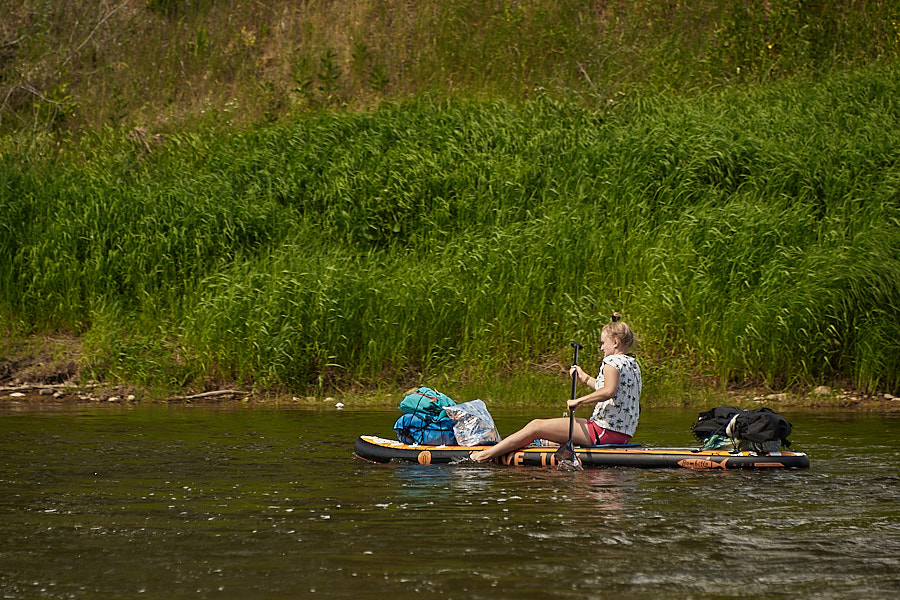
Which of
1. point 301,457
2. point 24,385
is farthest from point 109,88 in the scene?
point 301,457

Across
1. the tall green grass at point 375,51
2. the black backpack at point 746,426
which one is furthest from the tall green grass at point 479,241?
the black backpack at point 746,426

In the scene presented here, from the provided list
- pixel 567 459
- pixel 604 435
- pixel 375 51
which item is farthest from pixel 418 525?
pixel 375 51

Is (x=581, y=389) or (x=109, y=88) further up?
(x=109, y=88)

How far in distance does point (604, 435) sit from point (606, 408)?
0.23m

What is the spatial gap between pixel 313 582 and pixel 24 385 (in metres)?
11.2

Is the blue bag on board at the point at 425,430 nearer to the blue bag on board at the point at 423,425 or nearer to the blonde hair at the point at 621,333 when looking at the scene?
the blue bag on board at the point at 423,425

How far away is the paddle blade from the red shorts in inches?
14.4

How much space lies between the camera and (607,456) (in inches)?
363

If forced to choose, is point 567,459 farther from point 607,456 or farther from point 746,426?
point 746,426

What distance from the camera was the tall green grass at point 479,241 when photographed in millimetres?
14969

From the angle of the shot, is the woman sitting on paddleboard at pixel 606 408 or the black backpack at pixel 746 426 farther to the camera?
the woman sitting on paddleboard at pixel 606 408

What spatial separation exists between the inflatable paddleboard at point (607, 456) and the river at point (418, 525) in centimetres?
11

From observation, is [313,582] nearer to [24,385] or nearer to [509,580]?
[509,580]

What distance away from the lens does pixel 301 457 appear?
31.7ft
